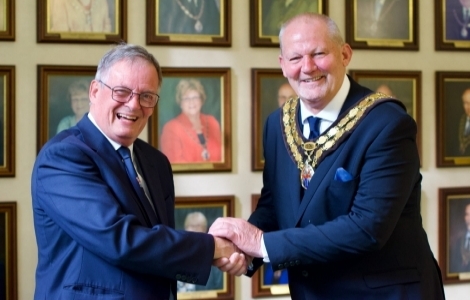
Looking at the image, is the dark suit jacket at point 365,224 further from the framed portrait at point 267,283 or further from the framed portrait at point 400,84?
the framed portrait at point 400,84

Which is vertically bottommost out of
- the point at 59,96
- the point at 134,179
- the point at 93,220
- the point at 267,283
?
the point at 267,283

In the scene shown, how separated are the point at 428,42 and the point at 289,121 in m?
1.35

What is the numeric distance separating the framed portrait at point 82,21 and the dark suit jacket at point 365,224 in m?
1.21

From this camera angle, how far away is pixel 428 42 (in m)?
3.10

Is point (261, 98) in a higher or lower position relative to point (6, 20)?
lower

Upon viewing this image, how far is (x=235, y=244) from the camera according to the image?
198cm

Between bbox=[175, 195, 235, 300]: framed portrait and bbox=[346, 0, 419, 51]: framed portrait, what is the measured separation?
993 mm

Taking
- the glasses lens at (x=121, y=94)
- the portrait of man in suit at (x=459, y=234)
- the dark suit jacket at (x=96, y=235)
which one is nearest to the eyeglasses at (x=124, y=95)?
the glasses lens at (x=121, y=94)

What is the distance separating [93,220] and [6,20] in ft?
4.46

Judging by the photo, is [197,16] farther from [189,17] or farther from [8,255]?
[8,255]

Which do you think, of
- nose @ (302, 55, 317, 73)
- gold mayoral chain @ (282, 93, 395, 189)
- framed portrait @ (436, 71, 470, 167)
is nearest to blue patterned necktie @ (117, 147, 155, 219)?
gold mayoral chain @ (282, 93, 395, 189)

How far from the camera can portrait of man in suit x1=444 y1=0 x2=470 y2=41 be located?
3109mm

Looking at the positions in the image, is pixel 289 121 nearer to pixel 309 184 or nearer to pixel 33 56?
pixel 309 184

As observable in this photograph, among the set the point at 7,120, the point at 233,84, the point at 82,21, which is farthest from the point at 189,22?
the point at 7,120
